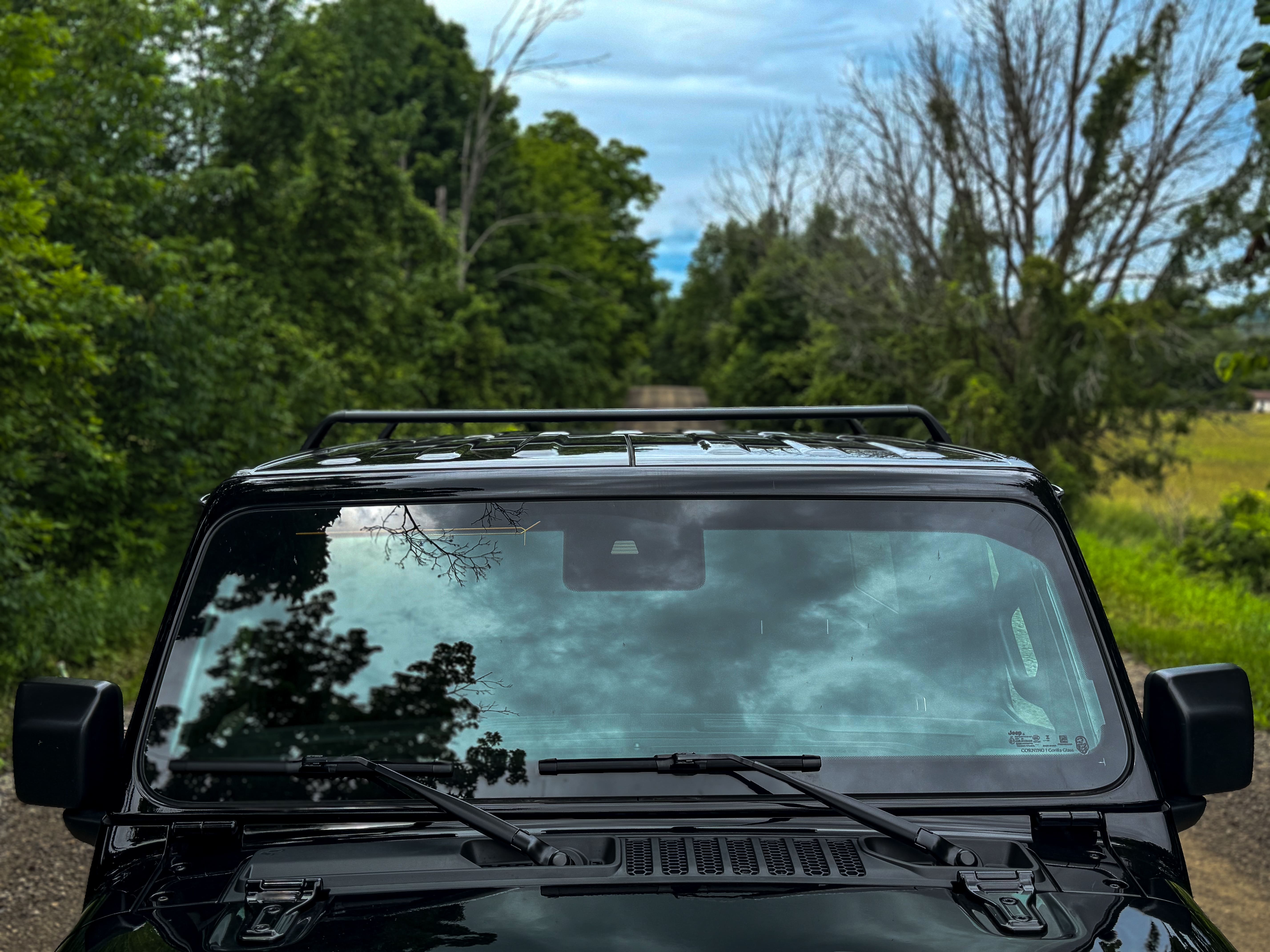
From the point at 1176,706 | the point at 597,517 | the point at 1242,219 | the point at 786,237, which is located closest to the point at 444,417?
the point at 597,517

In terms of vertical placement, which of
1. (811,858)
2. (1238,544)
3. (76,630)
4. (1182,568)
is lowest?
(76,630)

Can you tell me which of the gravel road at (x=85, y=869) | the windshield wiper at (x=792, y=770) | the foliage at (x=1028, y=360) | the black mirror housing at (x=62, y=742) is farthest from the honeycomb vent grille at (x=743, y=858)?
the foliage at (x=1028, y=360)

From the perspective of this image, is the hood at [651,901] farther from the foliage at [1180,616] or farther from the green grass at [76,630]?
the green grass at [76,630]

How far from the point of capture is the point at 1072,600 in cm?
237

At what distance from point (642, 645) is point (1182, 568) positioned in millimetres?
15372

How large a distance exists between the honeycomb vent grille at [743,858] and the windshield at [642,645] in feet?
0.75

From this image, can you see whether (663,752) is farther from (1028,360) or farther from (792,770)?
(1028,360)

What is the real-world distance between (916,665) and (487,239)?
4574 centimetres

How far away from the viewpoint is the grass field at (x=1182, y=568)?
10.4 metres

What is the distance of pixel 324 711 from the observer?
2.44 meters

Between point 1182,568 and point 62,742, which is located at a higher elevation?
point 62,742

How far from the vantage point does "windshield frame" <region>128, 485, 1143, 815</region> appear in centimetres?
216

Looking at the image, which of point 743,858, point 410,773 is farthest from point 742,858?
point 410,773

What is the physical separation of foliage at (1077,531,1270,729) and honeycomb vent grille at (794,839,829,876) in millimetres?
5735
